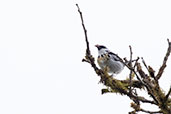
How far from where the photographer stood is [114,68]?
4.89 meters

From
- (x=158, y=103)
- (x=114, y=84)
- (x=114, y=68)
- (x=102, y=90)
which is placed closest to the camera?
(x=158, y=103)

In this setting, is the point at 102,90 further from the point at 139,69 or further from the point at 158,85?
the point at 158,85

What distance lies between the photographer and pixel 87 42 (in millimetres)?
1754

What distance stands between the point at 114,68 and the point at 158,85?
318 centimetres

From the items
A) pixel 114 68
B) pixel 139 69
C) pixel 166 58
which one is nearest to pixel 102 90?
pixel 139 69

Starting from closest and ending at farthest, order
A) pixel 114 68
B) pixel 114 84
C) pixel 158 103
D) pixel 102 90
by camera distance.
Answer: pixel 158 103 → pixel 114 84 → pixel 102 90 → pixel 114 68

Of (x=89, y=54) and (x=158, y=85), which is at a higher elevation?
(x=89, y=54)

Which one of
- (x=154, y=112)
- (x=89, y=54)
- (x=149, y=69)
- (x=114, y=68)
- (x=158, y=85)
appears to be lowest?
(x=154, y=112)

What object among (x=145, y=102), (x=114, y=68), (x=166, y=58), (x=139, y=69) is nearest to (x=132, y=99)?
(x=145, y=102)

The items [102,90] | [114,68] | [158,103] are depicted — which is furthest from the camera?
[114,68]

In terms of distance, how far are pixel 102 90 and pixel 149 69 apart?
47 centimetres

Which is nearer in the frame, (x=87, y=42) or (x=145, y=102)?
(x=87, y=42)

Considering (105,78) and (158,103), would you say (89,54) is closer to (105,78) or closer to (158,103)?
(105,78)

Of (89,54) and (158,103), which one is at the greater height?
(89,54)
